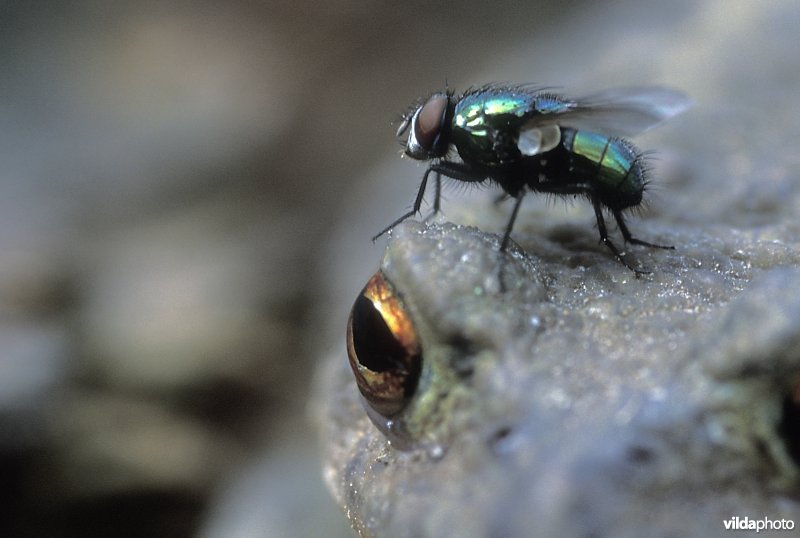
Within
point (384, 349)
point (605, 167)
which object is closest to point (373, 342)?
point (384, 349)

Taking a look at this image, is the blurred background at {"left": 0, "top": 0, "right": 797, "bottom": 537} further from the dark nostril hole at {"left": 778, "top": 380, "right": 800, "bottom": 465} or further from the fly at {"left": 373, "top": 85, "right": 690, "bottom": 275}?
the dark nostril hole at {"left": 778, "top": 380, "right": 800, "bottom": 465}

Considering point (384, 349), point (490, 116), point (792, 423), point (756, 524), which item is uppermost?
point (490, 116)

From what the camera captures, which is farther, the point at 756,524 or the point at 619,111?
the point at 619,111

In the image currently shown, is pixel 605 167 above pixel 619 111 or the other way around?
the other way around

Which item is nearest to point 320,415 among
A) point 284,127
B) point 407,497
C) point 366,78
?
point 407,497

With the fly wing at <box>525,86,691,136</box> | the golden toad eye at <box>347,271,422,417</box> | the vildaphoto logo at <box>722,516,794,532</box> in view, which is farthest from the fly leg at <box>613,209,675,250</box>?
the vildaphoto logo at <box>722,516,794,532</box>

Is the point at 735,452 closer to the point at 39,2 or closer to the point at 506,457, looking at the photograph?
the point at 506,457

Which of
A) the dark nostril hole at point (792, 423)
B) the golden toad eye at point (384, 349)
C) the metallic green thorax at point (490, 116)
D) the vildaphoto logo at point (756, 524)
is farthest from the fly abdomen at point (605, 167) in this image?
the vildaphoto logo at point (756, 524)

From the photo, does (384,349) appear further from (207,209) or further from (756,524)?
(207,209)

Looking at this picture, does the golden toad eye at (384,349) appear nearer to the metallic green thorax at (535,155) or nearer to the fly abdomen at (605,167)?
the metallic green thorax at (535,155)
